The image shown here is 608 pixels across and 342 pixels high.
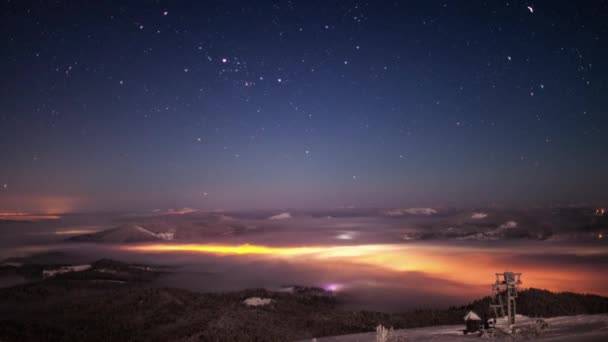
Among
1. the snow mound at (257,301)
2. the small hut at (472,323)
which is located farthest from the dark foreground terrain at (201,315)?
the small hut at (472,323)

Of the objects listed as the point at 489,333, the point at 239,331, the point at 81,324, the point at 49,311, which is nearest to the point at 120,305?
the point at 81,324

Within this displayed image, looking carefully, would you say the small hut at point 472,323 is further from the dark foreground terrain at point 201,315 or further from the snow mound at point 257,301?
the snow mound at point 257,301

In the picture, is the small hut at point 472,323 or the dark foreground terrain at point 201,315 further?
the dark foreground terrain at point 201,315

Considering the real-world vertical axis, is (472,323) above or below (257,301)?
above

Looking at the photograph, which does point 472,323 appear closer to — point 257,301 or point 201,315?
point 201,315

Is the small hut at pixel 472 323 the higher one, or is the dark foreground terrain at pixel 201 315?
the small hut at pixel 472 323

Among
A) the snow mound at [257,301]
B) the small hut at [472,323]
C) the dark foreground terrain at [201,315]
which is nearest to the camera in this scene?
the small hut at [472,323]

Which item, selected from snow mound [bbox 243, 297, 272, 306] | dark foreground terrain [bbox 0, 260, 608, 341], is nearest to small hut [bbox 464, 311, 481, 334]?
dark foreground terrain [bbox 0, 260, 608, 341]

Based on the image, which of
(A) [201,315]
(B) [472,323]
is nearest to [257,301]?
(A) [201,315]

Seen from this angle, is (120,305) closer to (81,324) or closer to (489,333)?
(81,324)
